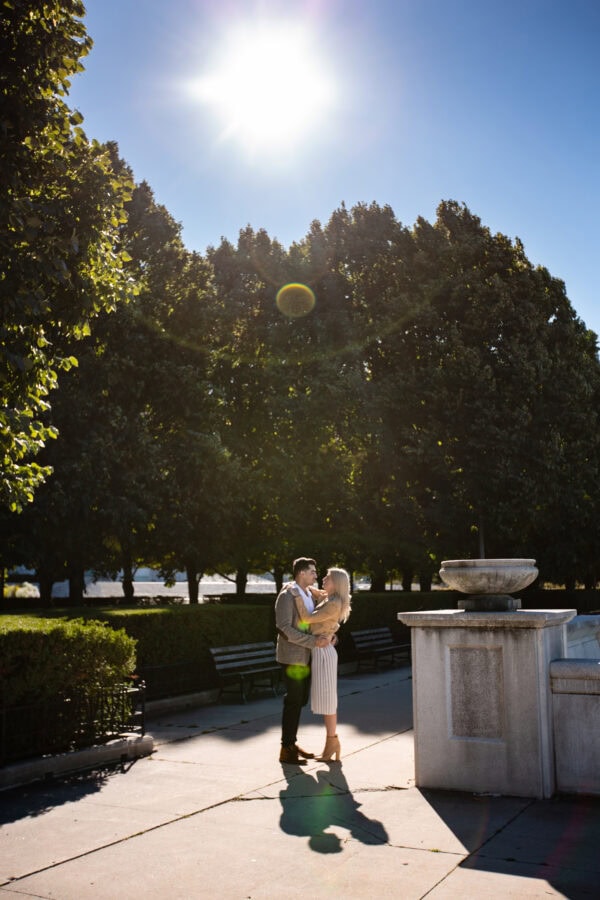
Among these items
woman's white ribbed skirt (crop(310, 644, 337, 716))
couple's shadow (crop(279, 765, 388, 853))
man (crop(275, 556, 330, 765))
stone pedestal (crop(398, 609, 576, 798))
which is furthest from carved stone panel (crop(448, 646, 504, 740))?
man (crop(275, 556, 330, 765))

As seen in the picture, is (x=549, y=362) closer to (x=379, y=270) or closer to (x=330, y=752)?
(x=379, y=270)

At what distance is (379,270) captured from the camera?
30.9 metres

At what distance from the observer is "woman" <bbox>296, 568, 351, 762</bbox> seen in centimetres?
820

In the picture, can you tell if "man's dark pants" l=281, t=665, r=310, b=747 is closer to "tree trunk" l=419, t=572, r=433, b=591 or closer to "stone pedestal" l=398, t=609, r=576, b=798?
"stone pedestal" l=398, t=609, r=576, b=798

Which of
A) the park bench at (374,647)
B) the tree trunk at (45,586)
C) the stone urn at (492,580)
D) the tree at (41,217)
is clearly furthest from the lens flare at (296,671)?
the tree trunk at (45,586)

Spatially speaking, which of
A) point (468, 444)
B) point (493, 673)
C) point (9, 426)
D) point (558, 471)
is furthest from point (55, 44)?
point (558, 471)

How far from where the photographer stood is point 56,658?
8422mm

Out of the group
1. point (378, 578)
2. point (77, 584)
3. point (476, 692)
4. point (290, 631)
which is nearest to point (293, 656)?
point (290, 631)

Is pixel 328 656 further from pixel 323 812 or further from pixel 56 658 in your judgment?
pixel 56 658

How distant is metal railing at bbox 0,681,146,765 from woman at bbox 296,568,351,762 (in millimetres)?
2122

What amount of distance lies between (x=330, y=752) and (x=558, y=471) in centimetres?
1981

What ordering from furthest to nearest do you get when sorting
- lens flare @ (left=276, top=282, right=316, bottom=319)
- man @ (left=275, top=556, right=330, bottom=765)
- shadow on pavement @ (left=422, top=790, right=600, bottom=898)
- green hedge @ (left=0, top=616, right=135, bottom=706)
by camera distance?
lens flare @ (left=276, top=282, right=316, bottom=319)
man @ (left=275, top=556, right=330, bottom=765)
green hedge @ (left=0, top=616, right=135, bottom=706)
shadow on pavement @ (left=422, top=790, right=600, bottom=898)

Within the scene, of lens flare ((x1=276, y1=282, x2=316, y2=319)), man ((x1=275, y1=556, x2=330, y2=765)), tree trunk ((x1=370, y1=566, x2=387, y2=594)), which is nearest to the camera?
man ((x1=275, y1=556, x2=330, y2=765))

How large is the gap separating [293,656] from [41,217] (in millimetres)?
5886
